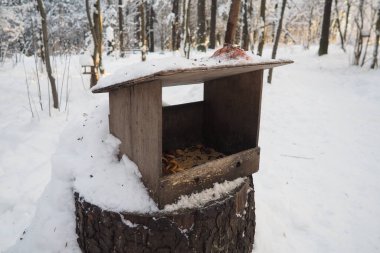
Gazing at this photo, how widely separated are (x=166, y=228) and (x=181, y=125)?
1.19 metres

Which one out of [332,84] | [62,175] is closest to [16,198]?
[62,175]

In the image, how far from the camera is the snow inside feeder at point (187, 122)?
1.49 metres

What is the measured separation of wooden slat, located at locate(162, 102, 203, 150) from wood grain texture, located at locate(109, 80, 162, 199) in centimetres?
65

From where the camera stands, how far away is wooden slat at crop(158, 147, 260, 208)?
1636 mm

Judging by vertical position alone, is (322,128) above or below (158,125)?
below

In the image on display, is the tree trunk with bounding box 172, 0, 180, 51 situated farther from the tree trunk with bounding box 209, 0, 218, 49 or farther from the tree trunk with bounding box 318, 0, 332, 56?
the tree trunk with bounding box 318, 0, 332, 56

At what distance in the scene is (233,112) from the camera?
2.35 metres

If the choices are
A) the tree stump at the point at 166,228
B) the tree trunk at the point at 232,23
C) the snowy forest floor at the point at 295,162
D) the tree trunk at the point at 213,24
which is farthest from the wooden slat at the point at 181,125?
the tree trunk at the point at 213,24

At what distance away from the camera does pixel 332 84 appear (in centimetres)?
877

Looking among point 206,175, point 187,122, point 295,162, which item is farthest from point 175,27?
point 206,175

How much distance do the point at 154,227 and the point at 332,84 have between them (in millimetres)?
8639

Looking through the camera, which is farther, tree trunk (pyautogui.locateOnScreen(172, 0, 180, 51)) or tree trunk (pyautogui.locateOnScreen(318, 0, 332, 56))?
tree trunk (pyautogui.locateOnScreen(172, 0, 180, 51))

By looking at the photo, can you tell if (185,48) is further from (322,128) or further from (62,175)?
(62,175)

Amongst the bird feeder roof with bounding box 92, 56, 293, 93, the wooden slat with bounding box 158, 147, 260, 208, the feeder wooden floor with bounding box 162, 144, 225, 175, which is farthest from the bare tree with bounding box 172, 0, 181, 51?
the bird feeder roof with bounding box 92, 56, 293, 93
